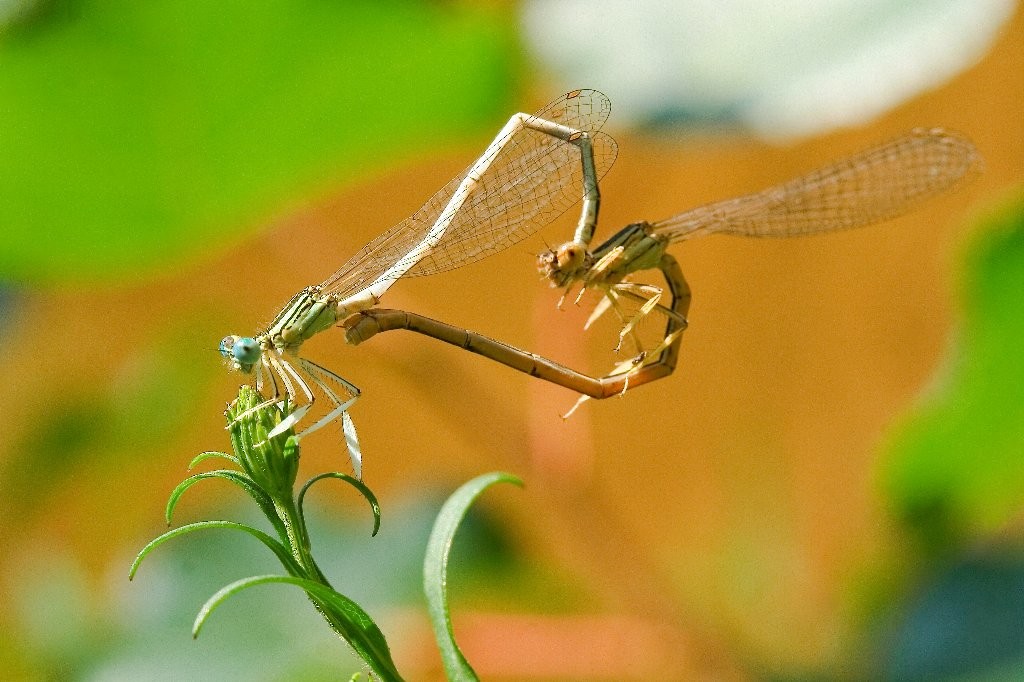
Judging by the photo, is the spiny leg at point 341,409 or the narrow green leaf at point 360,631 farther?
the spiny leg at point 341,409

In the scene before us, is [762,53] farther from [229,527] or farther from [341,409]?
[229,527]

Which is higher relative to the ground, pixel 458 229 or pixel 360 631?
pixel 458 229

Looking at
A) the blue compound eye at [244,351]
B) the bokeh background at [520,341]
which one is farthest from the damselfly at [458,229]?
the bokeh background at [520,341]

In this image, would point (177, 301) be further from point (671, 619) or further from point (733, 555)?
point (671, 619)

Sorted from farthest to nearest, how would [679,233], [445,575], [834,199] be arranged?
Result: [834,199] < [679,233] < [445,575]

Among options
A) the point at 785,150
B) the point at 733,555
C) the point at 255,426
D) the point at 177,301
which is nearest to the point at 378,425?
the point at 177,301

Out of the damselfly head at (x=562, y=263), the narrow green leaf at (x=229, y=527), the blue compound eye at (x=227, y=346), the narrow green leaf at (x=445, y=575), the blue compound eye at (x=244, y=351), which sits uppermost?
the blue compound eye at (x=227, y=346)

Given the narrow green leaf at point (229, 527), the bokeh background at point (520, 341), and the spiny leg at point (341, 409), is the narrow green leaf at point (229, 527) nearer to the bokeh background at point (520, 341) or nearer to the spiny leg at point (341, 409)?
the spiny leg at point (341, 409)

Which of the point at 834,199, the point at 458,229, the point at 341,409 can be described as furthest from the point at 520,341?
the point at 341,409
